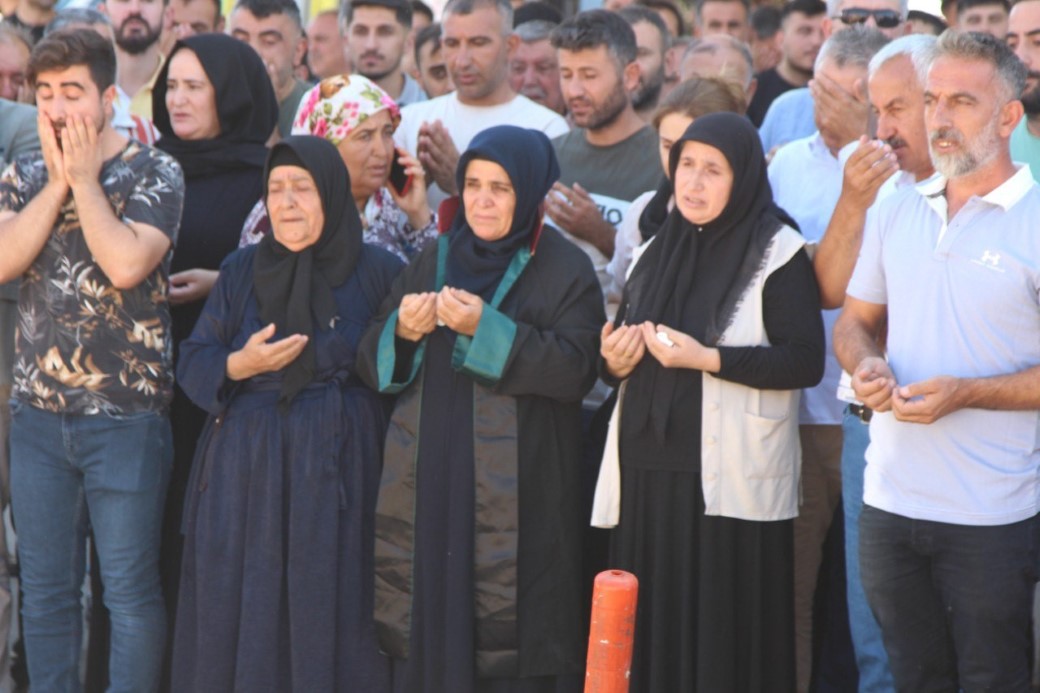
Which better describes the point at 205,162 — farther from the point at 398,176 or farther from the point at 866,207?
the point at 866,207

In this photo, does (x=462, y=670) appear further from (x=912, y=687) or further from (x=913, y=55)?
(x=913, y=55)

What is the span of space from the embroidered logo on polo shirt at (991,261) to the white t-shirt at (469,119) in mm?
2715

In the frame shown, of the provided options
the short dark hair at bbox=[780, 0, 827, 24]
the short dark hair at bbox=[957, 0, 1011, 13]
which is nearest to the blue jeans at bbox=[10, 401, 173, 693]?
the short dark hair at bbox=[780, 0, 827, 24]

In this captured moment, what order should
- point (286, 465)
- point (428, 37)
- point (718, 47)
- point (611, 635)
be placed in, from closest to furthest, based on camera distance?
1. point (611, 635)
2. point (286, 465)
3. point (718, 47)
4. point (428, 37)

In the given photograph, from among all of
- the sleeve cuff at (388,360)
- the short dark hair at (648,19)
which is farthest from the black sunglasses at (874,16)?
the sleeve cuff at (388,360)

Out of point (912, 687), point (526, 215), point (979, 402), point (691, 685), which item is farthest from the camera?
point (526, 215)

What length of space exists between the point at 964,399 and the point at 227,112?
2904mm

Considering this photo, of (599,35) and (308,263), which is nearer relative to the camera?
(308,263)

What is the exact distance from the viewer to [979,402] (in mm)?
3727

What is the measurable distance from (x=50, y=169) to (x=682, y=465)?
2.29 metres

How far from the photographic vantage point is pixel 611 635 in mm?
3068

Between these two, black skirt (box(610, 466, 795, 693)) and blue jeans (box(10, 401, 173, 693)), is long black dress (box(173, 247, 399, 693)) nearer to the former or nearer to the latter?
blue jeans (box(10, 401, 173, 693))

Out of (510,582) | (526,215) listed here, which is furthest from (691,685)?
(526,215)

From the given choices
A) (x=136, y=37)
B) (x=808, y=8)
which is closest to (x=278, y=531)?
(x=136, y=37)
